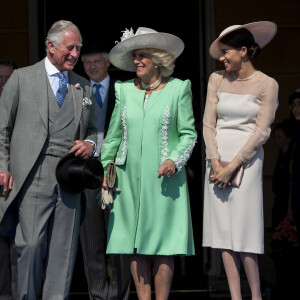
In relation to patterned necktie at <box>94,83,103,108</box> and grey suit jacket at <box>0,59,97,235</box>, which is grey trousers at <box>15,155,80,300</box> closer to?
grey suit jacket at <box>0,59,97,235</box>

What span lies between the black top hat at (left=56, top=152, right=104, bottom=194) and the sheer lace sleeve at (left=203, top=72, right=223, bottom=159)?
75 centimetres

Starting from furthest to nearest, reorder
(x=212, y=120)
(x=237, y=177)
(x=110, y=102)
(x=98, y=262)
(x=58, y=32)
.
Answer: (x=110, y=102)
(x=98, y=262)
(x=212, y=120)
(x=237, y=177)
(x=58, y=32)

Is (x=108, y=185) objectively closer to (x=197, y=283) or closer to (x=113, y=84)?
(x=113, y=84)

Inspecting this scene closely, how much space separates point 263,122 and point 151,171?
0.80 meters

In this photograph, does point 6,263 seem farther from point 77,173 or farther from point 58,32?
point 58,32

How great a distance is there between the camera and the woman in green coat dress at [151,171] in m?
5.91

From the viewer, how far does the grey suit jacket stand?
5562 mm

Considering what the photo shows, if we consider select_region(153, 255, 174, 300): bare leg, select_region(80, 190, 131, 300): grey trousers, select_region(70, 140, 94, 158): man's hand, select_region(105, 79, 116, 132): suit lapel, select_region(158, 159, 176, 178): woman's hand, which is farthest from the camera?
select_region(105, 79, 116, 132): suit lapel

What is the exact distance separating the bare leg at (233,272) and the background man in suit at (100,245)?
77 centimetres

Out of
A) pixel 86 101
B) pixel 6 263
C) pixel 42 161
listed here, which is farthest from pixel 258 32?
pixel 6 263

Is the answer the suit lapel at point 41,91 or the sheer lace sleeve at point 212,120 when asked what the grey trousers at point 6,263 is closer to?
the suit lapel at point 41,91

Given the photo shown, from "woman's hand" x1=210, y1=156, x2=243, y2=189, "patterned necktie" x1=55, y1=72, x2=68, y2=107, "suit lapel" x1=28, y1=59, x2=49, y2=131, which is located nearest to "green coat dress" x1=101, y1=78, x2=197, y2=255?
"woman's hand" x1=210, y1=156, x2=243, y2=189

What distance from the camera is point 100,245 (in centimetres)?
634

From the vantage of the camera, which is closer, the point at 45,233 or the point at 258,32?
the point at 45,233
